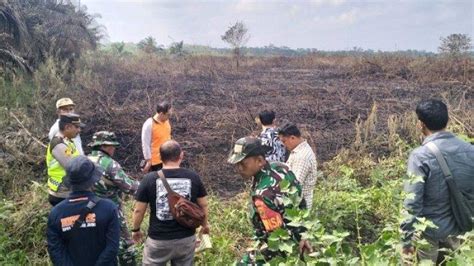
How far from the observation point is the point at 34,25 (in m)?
12.4

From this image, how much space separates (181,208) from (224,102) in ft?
32.3

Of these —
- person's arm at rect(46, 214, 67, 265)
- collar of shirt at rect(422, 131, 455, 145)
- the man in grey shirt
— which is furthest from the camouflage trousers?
collar of shirt at rect(422, 131, 455, 145)

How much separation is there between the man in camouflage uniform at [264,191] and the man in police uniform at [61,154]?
1656 mm

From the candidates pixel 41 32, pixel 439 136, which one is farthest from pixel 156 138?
pixel 41 32

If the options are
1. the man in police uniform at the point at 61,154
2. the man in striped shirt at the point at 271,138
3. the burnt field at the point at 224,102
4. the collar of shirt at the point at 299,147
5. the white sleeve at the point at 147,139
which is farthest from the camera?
the burnt field at the point at 224,102

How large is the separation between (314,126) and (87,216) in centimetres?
783

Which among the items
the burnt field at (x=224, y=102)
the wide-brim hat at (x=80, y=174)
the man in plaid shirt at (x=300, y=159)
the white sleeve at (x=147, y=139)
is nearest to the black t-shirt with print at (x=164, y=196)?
the wide-brim hat at (x=80, y=174)

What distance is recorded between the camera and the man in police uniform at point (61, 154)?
345cm

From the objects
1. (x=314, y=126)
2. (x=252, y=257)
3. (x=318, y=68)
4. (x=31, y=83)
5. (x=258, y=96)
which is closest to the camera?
(x=252, y=257)

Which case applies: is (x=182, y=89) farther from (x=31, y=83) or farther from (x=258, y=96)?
(x=31, y=83)

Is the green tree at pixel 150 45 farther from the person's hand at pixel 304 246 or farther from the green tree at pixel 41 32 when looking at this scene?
the person's hand at pixel 304 246

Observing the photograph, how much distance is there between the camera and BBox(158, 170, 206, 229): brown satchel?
289 centimetres

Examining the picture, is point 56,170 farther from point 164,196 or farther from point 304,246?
point 304,246

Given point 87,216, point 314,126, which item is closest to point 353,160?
point 314,126
